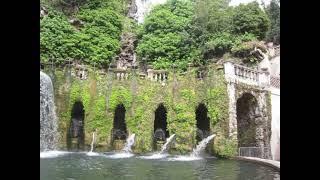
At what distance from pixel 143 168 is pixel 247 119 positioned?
1410 millimetres

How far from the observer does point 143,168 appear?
204 inches

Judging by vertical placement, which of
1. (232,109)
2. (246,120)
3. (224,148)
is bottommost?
(224,148)

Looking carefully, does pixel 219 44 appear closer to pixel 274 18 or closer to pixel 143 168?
pixel 274 18

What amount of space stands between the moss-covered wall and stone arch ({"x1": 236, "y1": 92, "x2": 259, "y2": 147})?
0.17 meters

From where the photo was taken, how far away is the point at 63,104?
5.48 metres

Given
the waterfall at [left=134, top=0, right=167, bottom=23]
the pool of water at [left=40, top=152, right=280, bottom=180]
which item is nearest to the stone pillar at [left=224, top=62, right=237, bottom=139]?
the pool of water at [left=40, top=152, right=280, bottom=180]

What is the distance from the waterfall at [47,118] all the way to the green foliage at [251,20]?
244cm

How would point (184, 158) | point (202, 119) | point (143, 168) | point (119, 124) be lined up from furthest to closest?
point (119, 124)
point (202, 119)
point (184, 158)
point (143, 168)

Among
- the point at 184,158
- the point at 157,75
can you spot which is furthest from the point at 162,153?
the point at 157,75

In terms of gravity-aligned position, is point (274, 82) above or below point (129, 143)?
above

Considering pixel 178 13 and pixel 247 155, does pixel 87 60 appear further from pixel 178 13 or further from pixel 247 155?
pixel 247 155
